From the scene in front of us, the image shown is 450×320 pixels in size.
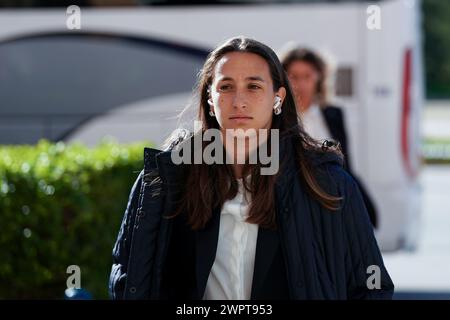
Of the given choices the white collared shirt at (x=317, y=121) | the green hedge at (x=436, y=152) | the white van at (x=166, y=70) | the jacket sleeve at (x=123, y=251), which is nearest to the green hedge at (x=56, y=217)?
the white collared shirt at (x=317, y=121)

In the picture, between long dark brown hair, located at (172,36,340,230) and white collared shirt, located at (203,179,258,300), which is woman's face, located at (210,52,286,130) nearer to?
long dark brown hair, located at (172,36,340,230)

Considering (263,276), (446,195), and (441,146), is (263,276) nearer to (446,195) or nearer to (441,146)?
(446,195)

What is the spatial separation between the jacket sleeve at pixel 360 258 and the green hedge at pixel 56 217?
3.54 m

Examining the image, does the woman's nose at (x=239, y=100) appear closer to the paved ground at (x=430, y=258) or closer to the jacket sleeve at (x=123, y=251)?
the jacket sleeve at (x=123, y=251)

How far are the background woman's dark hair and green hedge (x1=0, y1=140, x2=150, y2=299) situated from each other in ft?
3.98

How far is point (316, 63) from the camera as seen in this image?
266 inches

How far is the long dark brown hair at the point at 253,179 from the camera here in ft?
10.3

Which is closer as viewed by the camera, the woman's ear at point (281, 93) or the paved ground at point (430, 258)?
the woman's ear at point (281, 93)

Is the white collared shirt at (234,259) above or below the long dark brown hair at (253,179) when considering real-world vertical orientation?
below

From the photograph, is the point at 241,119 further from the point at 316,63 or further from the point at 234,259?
the point at 316,63

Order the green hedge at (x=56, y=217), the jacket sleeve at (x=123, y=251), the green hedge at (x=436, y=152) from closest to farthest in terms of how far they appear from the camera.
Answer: the jacket sleeve at (x=123, y=251) → the green hedge at (x=56, y=217) → the green hedge at (x=436, y=152)

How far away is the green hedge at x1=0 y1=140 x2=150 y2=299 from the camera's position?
21.6 feet

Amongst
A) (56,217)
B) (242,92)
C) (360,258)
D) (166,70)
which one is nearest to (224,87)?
(242,92)

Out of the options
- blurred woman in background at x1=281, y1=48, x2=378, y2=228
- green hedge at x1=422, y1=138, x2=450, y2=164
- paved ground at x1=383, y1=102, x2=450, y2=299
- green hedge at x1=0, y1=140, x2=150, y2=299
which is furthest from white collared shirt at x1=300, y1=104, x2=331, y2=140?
green hedge at x1=422, y1=138, x2=450, y2=164
